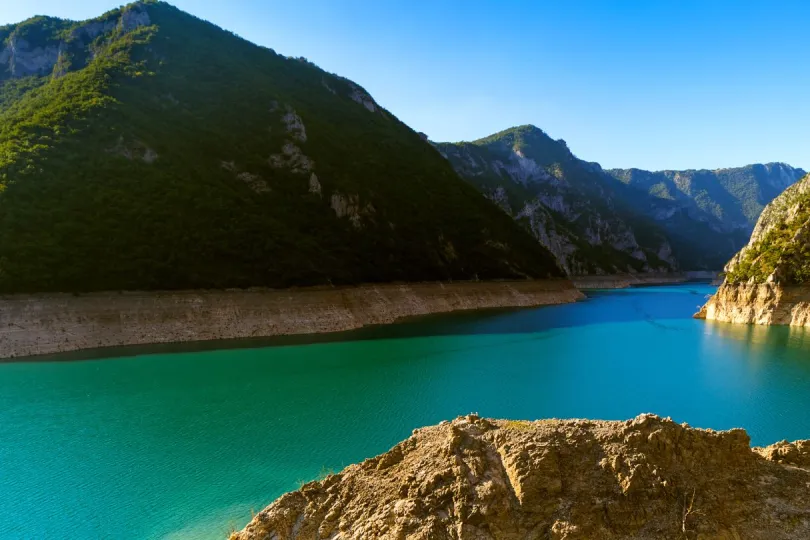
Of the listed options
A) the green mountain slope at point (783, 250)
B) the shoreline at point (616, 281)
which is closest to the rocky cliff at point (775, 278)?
the green mountain slope at point (783, 250)

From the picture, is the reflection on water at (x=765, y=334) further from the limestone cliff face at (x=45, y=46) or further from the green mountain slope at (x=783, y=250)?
the limestone cliff face at (x=45, y=46)

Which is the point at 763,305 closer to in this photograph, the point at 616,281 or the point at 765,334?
the point at 765,334

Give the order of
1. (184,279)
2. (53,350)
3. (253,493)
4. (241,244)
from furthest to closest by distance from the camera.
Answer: (241,244), (184,279), (53,350), (253,493)

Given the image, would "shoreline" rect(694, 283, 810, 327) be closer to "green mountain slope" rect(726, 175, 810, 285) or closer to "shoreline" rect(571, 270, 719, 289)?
"green mountain slope" rect(726, 175, 810, 285)

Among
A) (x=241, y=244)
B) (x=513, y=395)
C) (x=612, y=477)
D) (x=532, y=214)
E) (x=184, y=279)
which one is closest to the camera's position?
(x=612, y=477)

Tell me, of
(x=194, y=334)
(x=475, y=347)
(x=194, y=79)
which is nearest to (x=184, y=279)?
(x=194, y=334)

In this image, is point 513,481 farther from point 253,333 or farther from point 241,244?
point 241,244
